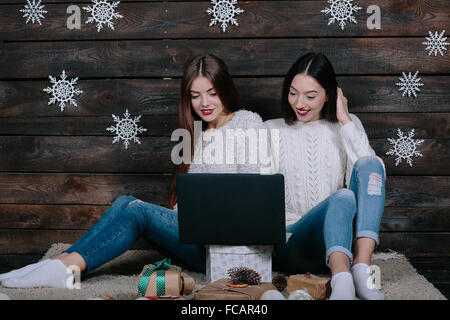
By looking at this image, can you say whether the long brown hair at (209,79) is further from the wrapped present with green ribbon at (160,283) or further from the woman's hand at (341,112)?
the wrapped present with green ribbon at (160,283)

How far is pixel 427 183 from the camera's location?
2227mm

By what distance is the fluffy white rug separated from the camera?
5.04 ft

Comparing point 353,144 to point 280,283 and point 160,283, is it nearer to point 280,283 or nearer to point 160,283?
point 280,283

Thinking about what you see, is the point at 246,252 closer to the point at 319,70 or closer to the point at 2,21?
the point at 319,70

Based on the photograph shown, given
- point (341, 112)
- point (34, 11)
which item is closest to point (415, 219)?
point (341, 112)

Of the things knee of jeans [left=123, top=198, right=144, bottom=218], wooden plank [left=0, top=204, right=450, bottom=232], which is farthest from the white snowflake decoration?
knee of jeans [left=123, top=198, right=144, bottom=218]

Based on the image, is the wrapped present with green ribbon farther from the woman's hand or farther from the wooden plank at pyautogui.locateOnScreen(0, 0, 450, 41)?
the wooden plank at pyautogui.locateOnScreen(0, 0, 450, 41)

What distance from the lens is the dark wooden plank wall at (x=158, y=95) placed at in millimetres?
2205

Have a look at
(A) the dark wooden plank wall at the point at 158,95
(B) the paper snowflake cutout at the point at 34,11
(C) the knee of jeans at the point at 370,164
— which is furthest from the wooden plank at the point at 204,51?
(C) the knee of jeans at the point at 370,164

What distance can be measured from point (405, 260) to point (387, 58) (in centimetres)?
90

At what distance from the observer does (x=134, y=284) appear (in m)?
1.71

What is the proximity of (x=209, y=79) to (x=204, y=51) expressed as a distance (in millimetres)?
408

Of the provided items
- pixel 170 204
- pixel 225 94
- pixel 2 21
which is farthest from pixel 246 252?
pixel 2 21
